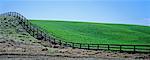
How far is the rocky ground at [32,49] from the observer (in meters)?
37.4

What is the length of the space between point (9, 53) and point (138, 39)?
31.3 m

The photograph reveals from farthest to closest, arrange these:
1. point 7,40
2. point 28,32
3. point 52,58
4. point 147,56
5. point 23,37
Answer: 1. point 28,32
2. point 23,37
3. point 7,40
4. point 147,56
5. point 52,58

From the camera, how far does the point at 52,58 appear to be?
3538 cm

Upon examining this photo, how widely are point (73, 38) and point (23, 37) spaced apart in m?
11.3

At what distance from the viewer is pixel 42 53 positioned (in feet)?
128

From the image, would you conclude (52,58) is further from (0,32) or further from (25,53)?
(0,32)

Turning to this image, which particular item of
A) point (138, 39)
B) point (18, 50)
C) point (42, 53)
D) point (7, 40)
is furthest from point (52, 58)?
point (138, 39)

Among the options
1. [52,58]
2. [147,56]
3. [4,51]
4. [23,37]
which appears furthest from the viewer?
[23,37]

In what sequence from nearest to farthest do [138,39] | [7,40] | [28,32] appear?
[7,40], [28,32], [138,39]

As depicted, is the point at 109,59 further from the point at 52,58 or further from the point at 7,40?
the point at 7,40

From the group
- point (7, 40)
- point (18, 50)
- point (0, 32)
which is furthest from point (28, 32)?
point (18, 50)

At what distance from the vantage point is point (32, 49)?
42.6 metres

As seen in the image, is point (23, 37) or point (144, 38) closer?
point (23, 37)

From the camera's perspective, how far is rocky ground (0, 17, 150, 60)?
37406 mm
